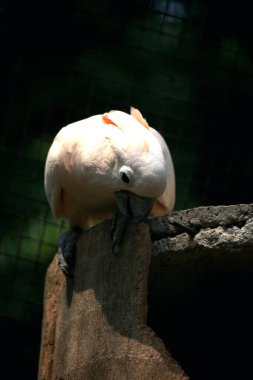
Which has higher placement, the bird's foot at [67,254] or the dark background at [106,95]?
the dark background at [106,95]

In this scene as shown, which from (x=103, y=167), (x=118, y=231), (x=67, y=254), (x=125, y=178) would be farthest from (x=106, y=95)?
(x=118, y=231)

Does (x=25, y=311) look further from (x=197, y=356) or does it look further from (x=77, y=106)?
(x=197, y=356)

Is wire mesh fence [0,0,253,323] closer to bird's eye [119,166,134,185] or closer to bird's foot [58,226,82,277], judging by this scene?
bird's foot [58,226,82,277]

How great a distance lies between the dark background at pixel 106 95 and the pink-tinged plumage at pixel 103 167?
4.90ft

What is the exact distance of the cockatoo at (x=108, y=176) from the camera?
4359mm

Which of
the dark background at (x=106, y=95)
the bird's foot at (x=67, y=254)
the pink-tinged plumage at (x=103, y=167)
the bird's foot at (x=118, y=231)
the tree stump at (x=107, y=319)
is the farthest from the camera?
the dark background at (x=106, y=95)

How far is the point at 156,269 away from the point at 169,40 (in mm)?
3093

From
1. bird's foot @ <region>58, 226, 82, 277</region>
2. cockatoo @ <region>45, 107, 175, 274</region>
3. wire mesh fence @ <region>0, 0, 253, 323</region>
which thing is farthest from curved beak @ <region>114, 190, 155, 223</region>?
wire mesh fence @ <region>0, 0, 253, 323</region>

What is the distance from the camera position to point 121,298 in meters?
4.20

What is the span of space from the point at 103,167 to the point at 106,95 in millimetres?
2433

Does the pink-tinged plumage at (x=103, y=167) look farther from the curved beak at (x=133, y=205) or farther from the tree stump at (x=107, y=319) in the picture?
the tree stump at (x=107, y=319)

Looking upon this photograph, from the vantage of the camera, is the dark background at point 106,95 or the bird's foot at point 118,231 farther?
the dark background at point 106,95

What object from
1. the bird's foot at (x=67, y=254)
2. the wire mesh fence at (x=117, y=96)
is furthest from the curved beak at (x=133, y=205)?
the wire mesh fence at (x=117, y=96)

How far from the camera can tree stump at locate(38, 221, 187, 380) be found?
4.04 metres
